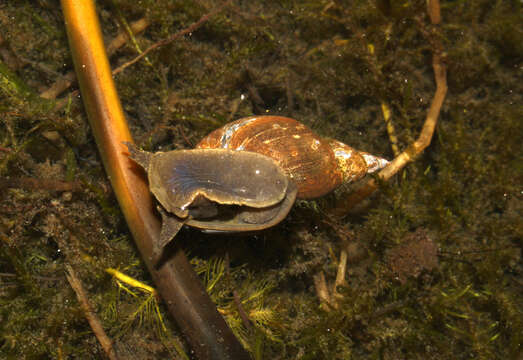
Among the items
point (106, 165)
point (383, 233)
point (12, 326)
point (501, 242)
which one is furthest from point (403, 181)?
point (12, 326)

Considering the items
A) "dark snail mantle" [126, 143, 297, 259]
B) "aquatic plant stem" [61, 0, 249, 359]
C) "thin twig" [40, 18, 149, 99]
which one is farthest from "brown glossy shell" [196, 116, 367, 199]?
"thin twig" [40, 18, 149, 99]

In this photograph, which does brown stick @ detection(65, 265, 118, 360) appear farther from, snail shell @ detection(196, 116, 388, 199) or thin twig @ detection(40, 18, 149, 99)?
thin twig @ detection(40, 18, 149, 99)

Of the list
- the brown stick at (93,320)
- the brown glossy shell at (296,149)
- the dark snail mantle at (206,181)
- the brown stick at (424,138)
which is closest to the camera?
the dark snail mantle at (206,181)

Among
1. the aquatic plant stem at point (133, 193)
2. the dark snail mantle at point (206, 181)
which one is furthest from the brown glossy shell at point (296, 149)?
the aquatic plant stem at point (133, 193)

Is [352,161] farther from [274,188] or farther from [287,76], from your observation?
[287,76]

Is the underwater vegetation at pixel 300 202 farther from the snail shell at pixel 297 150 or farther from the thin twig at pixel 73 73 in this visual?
the snail shell at pixel 297 150

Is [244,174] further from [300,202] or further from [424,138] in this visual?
[424,138]

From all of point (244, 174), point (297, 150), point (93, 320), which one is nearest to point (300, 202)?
point (297, 150)
